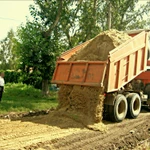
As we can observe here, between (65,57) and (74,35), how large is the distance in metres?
9.23

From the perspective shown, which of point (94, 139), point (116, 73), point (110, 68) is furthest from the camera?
point (116, 73)

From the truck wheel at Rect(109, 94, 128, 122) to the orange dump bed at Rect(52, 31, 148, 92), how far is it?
0.44m

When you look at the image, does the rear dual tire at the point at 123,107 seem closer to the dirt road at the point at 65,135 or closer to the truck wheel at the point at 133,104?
the truck wheel at the point at 133,104

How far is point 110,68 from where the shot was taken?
796cm

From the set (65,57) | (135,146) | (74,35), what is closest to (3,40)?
(74,35)

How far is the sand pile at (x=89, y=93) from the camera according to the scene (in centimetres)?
794

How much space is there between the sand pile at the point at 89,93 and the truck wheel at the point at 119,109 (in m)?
0.53

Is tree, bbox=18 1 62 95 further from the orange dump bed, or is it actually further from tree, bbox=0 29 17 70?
tree, bbox=0 29 17 70

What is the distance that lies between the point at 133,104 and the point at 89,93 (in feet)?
7.58

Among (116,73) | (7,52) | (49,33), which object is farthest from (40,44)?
(7,52)

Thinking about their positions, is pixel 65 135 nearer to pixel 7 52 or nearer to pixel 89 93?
pixel 89 93

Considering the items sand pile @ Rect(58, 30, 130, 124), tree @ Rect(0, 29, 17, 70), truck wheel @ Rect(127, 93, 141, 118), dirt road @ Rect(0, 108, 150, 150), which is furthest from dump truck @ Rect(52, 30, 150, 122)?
tree @ Rect(0, 29, 17, 70)

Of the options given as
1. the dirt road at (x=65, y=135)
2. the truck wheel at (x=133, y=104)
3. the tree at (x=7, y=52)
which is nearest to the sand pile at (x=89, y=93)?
the dirt road at (x=65, y=135)

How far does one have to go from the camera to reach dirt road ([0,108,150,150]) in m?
5.82
